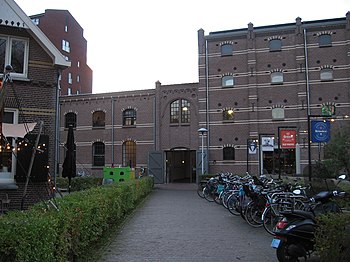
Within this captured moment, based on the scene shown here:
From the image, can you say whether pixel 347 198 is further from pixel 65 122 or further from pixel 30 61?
pixel 65 122

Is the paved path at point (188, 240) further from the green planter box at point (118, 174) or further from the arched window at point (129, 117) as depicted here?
the arched window at point (129, 117)

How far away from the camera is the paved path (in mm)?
6625

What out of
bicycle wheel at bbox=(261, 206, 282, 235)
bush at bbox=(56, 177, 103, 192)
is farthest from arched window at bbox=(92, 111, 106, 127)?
bicycle wheel at bbox=(261, 206, 282, 235)

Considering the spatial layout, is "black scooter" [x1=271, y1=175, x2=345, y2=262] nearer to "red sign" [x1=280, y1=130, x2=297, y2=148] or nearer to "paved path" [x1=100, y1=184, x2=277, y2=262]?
"paved path" [x1=100, y1=184, x2=277, y2=262]

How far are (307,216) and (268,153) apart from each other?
23.5 m

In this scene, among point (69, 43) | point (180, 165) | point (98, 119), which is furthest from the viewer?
point (69, 43)

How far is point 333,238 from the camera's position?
15.5 feet

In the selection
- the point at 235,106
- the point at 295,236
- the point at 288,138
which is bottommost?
the point at 295,236

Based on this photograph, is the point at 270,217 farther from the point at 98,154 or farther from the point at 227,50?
the point at 98,154

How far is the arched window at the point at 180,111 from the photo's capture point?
30.6 meters

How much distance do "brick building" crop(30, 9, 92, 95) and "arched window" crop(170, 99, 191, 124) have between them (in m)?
25.0

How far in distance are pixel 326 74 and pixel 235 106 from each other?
7.37 meters

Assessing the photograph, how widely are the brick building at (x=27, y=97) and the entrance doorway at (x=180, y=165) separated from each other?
750 inches

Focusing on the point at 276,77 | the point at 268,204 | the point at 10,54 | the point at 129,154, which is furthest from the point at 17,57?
the point at 276,77
